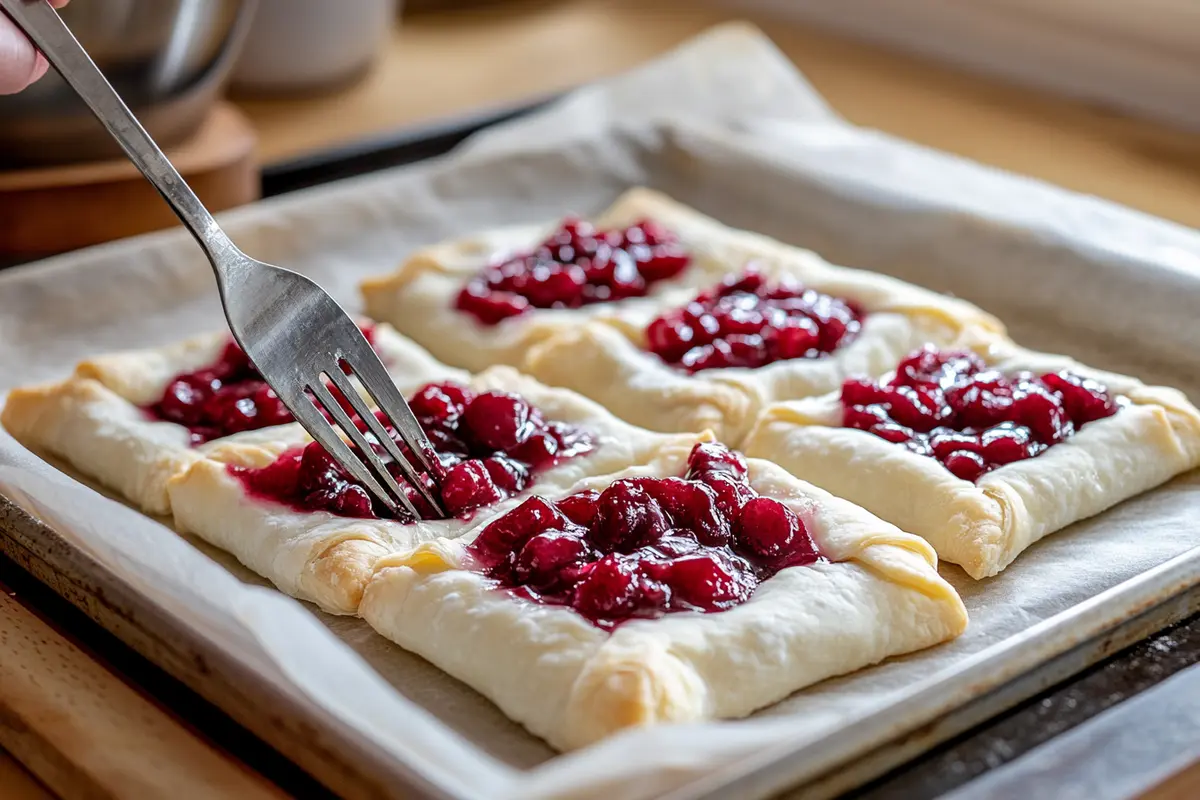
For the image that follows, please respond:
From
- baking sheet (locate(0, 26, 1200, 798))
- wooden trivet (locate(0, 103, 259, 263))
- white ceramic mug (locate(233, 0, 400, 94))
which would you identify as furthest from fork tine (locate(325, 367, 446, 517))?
white ceramic mug (locate(233, 0, 400, 94))

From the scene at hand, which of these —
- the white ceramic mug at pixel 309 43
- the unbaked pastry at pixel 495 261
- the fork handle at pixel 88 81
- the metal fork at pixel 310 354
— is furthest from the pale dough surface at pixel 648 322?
the white ceramic mug at pixel 309 43

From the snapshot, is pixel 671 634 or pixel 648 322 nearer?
pixel 671 634

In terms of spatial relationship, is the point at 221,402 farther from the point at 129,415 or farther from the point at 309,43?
the point at 309,43

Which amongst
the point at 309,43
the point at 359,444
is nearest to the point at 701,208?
the point at 309,43

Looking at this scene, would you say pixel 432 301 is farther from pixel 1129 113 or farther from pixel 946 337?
pixel 1129 113

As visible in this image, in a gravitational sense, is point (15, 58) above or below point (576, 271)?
above

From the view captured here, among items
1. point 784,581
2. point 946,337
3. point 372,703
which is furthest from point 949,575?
point 372,703

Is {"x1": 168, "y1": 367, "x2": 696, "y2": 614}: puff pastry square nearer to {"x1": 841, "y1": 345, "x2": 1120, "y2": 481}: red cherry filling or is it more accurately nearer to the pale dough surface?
the pale dough surface
